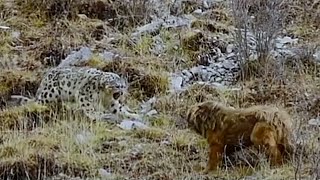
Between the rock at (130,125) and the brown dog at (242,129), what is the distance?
3.57ft

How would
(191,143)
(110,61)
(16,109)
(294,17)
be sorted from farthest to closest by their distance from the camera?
(294,17) → (110,61) → (16,109) → (191,143)

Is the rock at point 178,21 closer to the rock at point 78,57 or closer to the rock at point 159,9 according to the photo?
the rock at point 159,9

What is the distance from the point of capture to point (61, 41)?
9281 millimetres

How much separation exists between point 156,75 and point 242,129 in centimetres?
250

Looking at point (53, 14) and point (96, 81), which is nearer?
point (96, 81)

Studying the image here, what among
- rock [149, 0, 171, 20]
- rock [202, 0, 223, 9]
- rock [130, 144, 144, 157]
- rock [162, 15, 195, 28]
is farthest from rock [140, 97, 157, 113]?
rock [202, 0, 223, 9]

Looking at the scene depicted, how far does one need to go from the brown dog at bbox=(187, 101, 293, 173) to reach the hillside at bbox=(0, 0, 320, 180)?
0.09 m

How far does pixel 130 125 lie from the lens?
728cm

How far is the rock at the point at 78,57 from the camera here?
8.82 m

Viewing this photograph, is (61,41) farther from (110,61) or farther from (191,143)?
(191,143)

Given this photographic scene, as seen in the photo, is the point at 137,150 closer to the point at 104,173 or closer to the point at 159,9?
the point at 104,173

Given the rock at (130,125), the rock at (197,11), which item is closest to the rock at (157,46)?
the rock at (197,11)

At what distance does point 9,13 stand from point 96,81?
288cm

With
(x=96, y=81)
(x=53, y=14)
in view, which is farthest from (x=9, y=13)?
(x=96, y=81)
